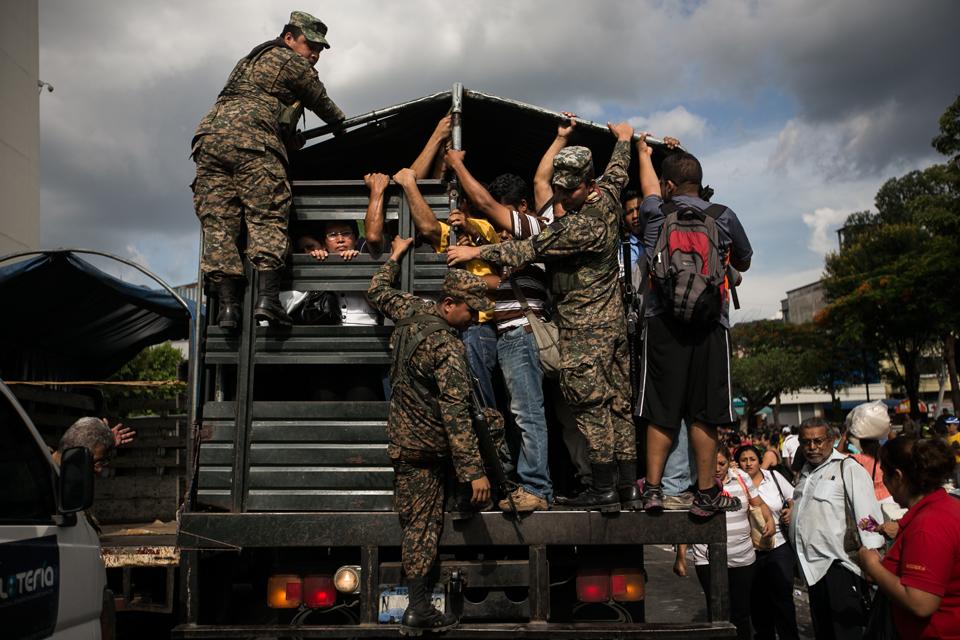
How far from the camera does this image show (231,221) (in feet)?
14.3

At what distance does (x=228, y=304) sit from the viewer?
4.20 metres

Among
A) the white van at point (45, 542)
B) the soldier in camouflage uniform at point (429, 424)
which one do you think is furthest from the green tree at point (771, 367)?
the white van at point (45, 542)

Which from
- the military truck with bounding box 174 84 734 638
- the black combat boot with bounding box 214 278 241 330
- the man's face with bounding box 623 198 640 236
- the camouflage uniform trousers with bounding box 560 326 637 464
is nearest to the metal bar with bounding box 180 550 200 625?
the military truck with bounding box 174 84 734 638

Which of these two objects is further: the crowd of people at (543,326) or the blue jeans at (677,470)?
the blue jeans at (677,470)

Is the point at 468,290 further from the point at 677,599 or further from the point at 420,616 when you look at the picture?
the point at 677,599

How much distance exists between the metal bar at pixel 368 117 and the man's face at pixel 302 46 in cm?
45

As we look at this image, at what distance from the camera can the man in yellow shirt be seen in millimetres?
4402

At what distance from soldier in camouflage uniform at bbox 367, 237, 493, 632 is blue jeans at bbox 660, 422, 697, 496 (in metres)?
1.02

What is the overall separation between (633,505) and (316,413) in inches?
65.1

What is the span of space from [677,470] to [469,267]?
1561 mm

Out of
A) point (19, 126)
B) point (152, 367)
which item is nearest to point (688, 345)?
point (19, 126)

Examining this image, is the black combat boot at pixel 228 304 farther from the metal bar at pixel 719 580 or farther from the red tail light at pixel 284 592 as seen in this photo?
the metal bar at pixel 719 580

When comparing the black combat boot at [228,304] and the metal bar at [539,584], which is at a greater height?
the black combat boot at [228,304]

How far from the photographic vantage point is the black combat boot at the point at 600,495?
12.9 feet
